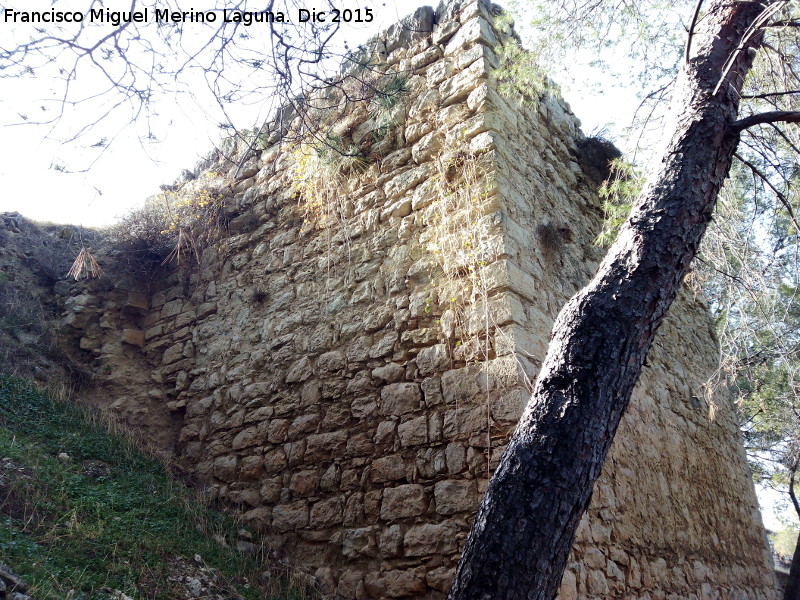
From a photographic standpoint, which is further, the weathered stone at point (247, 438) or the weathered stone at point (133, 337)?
the weathered stone at point (133, 337)

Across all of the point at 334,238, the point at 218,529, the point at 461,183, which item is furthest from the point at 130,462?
the point at 461,183

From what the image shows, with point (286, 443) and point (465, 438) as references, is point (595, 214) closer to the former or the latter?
point (465, 438)

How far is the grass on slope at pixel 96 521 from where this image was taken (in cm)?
322

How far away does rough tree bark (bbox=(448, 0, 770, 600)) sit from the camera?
2307mm

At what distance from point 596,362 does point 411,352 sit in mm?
1906

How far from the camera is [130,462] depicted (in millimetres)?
4992

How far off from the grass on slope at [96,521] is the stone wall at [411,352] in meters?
0.49

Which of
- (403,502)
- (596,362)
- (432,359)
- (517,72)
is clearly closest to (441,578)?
(403,502)

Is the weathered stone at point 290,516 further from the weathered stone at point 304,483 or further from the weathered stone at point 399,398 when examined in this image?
the weathered stone at point 399,398

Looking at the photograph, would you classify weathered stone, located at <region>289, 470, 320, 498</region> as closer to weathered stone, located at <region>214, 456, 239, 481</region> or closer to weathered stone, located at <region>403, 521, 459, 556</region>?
weathered stone, located at <region>214, 456, 239, 481</region>

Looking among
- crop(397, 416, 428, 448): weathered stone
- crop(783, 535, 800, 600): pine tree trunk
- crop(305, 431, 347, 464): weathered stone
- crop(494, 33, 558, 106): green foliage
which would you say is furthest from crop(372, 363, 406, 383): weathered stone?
crop(783, 535, 800, 600): pine tree trunk

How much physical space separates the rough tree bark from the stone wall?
1.13 m

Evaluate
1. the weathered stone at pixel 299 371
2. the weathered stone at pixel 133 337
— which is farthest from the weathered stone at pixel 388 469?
the weathered stone at pixel 133 337

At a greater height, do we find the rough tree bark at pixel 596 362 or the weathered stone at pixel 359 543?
the rough tree bark at pixel 596 362
